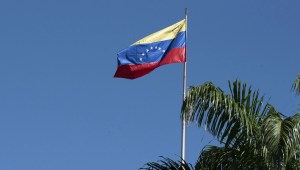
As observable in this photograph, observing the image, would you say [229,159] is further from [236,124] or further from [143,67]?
[143,67]

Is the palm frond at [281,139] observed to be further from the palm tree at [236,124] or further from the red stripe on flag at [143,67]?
the red stripe on flag at [143,67]

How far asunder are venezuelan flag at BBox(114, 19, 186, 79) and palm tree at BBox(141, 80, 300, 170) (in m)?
3.69

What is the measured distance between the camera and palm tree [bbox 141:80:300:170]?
13711mm

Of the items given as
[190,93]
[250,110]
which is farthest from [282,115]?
[190,93]

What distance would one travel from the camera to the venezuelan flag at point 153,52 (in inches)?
717

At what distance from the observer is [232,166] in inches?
558

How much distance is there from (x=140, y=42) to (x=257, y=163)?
5.69 metres

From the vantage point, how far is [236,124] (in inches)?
559

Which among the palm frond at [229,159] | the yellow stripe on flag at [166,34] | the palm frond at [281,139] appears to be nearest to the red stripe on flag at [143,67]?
the yellow stripe on flag at [166,34]

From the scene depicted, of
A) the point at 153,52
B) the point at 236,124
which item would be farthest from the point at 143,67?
the point at 236,124

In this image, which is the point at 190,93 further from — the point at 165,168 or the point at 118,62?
the point at 118,62

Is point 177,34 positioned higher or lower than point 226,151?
higher

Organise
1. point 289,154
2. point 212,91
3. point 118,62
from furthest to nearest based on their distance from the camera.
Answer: point 118,62, point 212,91, point 289,154

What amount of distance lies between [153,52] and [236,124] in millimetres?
4717
